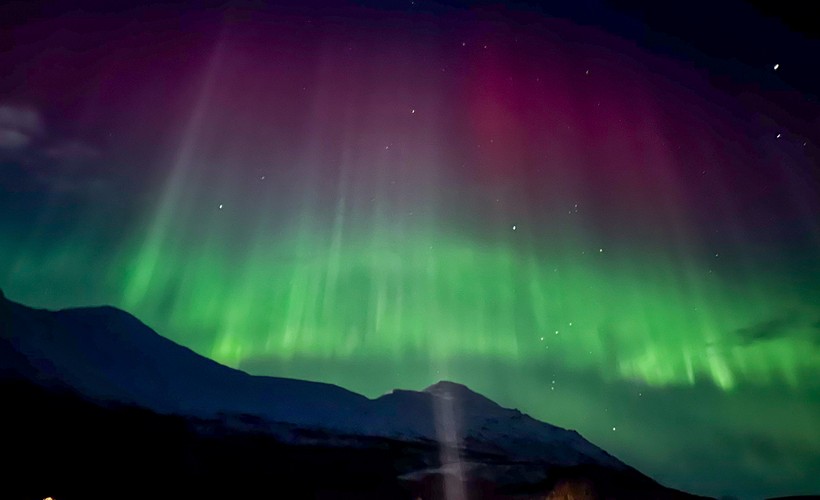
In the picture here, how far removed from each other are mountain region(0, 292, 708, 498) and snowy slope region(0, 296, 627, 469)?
0.13ft

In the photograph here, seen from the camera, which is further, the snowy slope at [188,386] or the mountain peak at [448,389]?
the mountain peak at [448,389]

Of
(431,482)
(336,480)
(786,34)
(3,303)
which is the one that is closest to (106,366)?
(3,303)

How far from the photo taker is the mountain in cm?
1673

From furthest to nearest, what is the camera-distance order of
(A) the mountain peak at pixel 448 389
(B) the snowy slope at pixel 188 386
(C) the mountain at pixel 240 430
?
(A) the mountain peak at pixel 448 389 < (C) the mountain at pixel 240 430 < (B) the snowy slope at pixel 188 386

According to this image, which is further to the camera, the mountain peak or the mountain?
the mountain peak

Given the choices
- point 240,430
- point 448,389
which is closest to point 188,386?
point 240,430

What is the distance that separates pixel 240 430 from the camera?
17.8 m

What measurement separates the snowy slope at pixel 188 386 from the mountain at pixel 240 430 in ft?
0.13

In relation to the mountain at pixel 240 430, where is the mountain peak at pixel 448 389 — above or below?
above

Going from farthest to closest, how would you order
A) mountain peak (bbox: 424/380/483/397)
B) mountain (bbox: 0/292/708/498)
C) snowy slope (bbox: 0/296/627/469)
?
mountain peak (bbox: 424/380/483/397), mountain (bbox: 0/292/708/498), snowy slope (bbox: 0/296/627/469)

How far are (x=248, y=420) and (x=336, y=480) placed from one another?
148 inches

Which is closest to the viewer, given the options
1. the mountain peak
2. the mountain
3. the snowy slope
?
the snowy slope

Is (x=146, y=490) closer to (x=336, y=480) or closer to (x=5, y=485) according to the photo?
(x=5, y=485)

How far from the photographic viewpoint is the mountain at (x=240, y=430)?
16734mm
